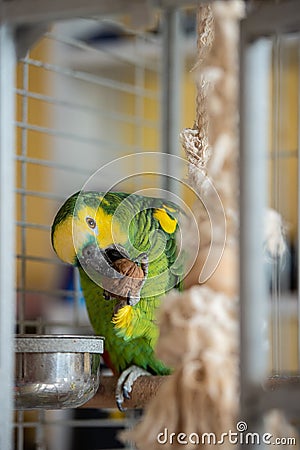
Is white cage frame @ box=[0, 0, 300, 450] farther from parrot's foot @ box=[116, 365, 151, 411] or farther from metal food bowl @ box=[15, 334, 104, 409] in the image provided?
parrot's foot @ box=[116, 365, 151, 411]

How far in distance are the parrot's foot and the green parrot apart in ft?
0.18

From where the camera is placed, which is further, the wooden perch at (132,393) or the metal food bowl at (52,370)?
the wooden perch at (132,393)

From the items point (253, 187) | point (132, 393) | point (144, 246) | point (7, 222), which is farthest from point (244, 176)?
point (132, 393)

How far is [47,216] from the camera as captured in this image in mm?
2328

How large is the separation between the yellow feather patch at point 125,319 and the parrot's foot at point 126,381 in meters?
0.05

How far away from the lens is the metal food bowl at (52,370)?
67 cm

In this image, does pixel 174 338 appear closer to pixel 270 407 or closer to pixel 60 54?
pixel 270 407

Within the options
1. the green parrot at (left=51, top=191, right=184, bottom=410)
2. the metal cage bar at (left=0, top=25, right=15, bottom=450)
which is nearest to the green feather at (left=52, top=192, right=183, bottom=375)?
the green parrot at (left=51, top=191, right=184, bottom=410)

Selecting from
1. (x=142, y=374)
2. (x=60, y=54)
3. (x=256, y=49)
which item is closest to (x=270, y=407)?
(x=256, y=49)

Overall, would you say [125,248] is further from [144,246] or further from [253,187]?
[253,187]

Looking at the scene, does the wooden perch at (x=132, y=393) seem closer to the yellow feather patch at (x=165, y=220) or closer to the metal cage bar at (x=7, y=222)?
the yellow feather patch at (x=165, y=220)

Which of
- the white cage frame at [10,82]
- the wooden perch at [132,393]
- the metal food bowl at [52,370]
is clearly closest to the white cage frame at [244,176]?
the white cage frame at [10,82]

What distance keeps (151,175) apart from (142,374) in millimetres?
200

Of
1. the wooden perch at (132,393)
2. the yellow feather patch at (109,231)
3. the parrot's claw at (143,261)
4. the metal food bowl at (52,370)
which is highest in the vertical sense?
the yellow feather patch at (109,231)
